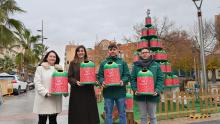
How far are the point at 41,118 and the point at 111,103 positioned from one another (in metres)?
1.31

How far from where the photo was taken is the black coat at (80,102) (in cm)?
540

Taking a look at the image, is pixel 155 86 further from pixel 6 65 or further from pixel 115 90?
pixel 6 65

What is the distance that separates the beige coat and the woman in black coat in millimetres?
293

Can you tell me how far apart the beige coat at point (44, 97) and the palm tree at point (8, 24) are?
633 inches

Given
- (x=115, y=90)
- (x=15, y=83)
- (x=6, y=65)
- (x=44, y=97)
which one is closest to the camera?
(x=44, y=97)

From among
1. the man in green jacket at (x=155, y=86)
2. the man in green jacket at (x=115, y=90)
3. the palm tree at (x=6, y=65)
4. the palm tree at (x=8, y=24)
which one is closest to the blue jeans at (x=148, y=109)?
the man in green jacket at (x=155, y=86)

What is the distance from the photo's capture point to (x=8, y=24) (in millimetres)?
22125

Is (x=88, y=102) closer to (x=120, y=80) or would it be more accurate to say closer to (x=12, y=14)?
(x=120, y=80)

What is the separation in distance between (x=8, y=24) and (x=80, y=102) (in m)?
18.5

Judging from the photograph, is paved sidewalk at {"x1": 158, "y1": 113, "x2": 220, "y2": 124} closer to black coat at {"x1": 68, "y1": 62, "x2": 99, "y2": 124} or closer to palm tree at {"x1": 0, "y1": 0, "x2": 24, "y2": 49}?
black coat at {"x1": 68, "y1": 62, "x2": 99, "y2": 124}

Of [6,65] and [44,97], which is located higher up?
[6,65]

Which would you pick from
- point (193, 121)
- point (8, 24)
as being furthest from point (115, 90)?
point (8, 24)

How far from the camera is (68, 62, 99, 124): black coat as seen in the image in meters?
5.40

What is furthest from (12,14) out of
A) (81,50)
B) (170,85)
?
(81,50)
